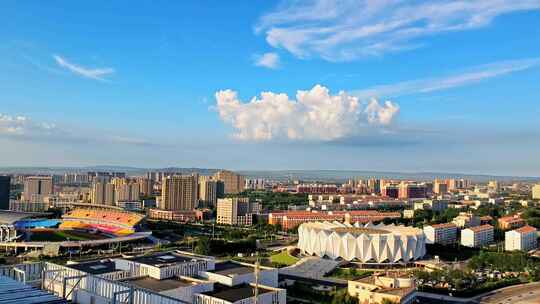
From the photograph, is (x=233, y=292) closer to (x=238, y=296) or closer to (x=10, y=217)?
(x=238, y=296)

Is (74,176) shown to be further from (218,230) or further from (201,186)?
(218,230)

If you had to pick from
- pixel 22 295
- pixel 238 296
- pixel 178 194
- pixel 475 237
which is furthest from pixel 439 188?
pixel 22 295

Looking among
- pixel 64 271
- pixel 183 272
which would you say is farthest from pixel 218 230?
pixel 64 271

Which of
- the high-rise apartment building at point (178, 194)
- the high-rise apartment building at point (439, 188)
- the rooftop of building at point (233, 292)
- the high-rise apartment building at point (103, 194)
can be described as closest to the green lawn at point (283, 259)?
the rooftop of building at point (233, 292)

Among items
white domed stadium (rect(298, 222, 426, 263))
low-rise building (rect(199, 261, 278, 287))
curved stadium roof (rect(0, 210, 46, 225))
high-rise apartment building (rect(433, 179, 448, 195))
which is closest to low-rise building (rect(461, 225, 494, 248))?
white domed stadium (rect(298, 222, 426, 263))

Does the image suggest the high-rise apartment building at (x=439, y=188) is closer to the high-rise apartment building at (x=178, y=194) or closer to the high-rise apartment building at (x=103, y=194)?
the high-rise apartment building at (x=178, y=194)
